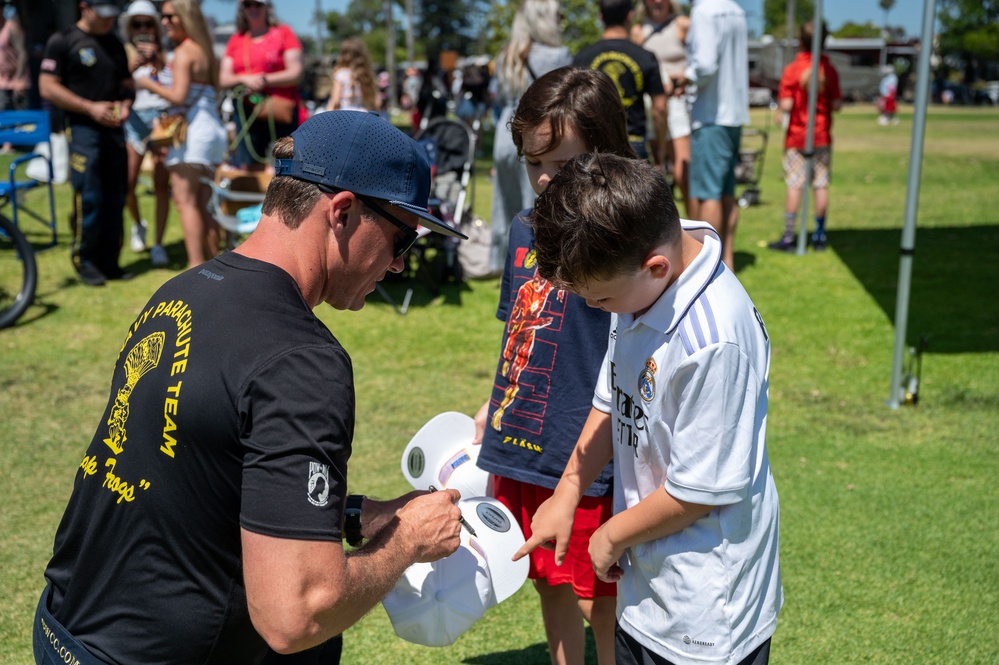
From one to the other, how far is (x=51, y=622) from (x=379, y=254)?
967mm

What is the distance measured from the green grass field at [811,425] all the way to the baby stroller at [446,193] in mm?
236

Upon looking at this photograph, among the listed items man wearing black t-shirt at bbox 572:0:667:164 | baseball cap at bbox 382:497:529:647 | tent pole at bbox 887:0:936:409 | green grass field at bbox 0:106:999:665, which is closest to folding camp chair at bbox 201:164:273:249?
green grass field at bbox 0:106:999:665

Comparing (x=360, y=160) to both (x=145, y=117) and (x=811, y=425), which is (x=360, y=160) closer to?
(x=811, y=425)

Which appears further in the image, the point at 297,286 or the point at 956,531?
the point at 956,531

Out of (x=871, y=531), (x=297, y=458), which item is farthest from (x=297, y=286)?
(x=871, y=531)

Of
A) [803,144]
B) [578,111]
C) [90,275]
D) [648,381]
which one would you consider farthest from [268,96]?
[648,381]

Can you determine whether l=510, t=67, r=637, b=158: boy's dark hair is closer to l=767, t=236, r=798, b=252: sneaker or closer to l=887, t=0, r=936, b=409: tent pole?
l=887, t=0, r=936, b=409: tent pole

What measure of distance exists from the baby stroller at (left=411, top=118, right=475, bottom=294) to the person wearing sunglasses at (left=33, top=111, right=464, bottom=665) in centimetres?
556

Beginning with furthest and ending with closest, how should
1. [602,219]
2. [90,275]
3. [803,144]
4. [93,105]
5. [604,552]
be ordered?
[803,144], [90,275], [93,105], [604,552], [602,219]

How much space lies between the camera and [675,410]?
5.93 feet

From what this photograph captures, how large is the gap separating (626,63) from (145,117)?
500 cm

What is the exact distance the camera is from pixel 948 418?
520 cm

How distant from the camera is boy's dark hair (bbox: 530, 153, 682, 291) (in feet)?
5.60

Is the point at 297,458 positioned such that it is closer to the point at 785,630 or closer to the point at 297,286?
the point at 297,286
